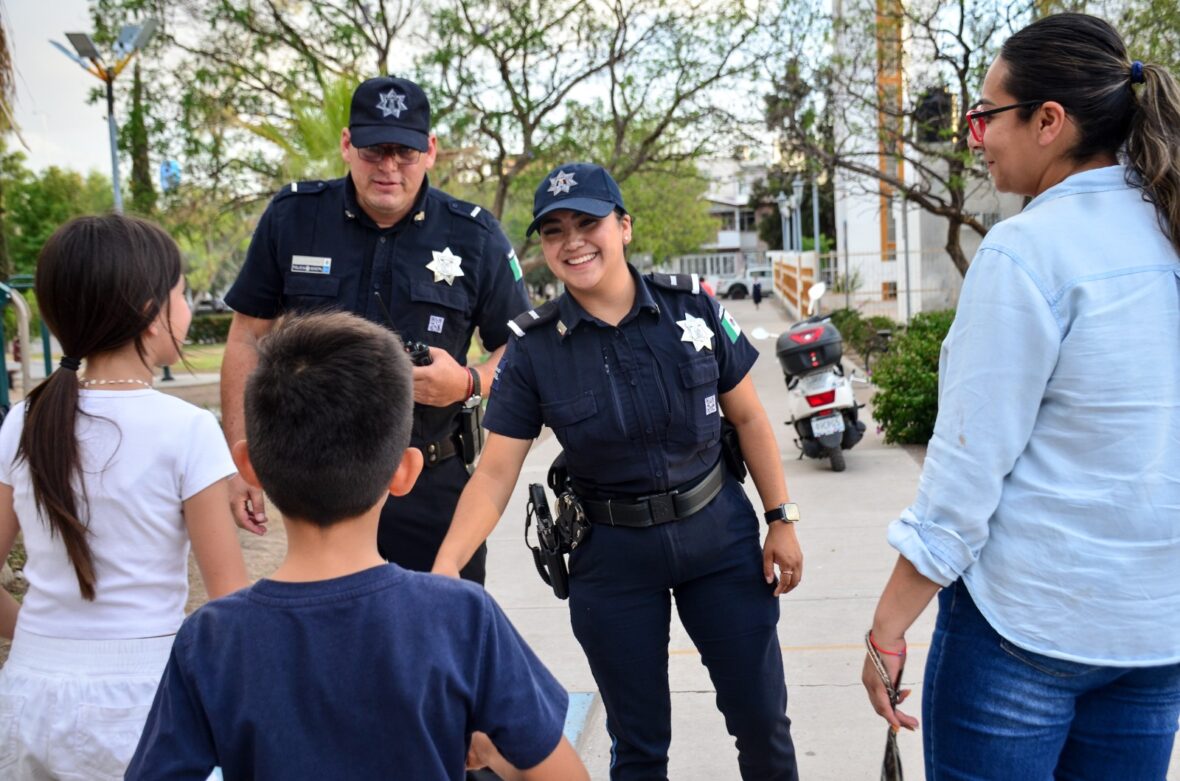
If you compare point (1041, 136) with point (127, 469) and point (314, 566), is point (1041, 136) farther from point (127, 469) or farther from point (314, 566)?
point (127, 469)

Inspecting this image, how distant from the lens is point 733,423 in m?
2.97

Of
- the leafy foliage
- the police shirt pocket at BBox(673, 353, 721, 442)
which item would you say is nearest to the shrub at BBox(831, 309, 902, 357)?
the police shirt pocket at BBox(673, 353, 721, 442)

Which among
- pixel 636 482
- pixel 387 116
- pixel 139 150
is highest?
pixel 139 150

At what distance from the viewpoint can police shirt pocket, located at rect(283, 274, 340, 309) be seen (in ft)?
10.7

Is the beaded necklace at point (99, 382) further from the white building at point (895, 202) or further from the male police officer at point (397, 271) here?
the white building at point (895, 202)

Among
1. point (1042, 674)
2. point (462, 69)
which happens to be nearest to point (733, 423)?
point (1042, 674)

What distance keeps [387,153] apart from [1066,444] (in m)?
2.13

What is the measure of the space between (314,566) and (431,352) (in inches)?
60.9

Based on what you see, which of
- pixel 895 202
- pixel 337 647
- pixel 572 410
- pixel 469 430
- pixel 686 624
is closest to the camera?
pixel 337 647

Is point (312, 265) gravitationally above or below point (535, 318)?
above

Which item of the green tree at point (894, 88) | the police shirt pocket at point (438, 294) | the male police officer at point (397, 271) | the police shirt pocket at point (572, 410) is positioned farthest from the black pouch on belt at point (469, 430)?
the green tree at point (894, 88)

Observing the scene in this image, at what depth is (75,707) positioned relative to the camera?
6.40 ft

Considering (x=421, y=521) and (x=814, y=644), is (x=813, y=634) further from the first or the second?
(x=421, y=521)

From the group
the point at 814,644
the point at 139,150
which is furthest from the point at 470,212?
the point at 139,150
